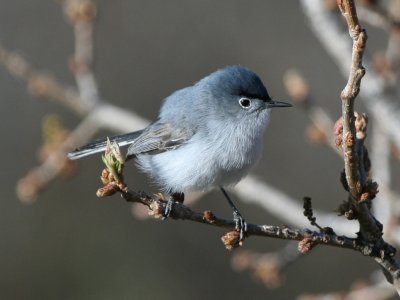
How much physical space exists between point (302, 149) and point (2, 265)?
3.09m

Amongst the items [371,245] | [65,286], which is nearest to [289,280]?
[65,286]

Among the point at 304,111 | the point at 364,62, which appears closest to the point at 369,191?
the point at 364,62

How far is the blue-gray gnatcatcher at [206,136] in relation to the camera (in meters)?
2.90

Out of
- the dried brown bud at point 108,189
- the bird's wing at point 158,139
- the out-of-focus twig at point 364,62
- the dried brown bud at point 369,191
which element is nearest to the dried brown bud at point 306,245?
the dried brown bud at point 369,191

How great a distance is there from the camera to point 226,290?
18.5 feet

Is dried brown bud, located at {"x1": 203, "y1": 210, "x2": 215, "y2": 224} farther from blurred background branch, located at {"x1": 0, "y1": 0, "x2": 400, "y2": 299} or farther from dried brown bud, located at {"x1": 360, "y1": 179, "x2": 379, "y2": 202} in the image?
blurred background branch, located at {"x1": 0, "y1": 0, "x2": 400, "y2": 299}

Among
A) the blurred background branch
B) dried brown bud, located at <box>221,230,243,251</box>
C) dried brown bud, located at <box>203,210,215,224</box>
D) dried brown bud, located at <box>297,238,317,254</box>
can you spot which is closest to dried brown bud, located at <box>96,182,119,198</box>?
dried brown bud, located at <box>203,210,215,224</box>

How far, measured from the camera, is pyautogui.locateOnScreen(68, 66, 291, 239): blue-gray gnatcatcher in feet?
9.52

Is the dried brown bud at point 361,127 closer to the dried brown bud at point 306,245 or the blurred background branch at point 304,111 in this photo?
the dried brown bud at point 306,245

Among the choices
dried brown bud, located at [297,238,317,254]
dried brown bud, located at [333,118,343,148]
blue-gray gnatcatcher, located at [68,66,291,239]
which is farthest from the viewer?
blue-gray gnatcatcher, located at [68,66,291,239]

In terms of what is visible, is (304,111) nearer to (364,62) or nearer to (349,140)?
(364,62)

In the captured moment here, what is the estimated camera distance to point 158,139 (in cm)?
319

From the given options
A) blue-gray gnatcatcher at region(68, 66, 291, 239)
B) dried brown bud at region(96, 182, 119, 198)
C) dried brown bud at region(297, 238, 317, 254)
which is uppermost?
blue-gray gnatcatcher at region(68, 66, 291, 239)

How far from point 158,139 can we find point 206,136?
29 centimetres
